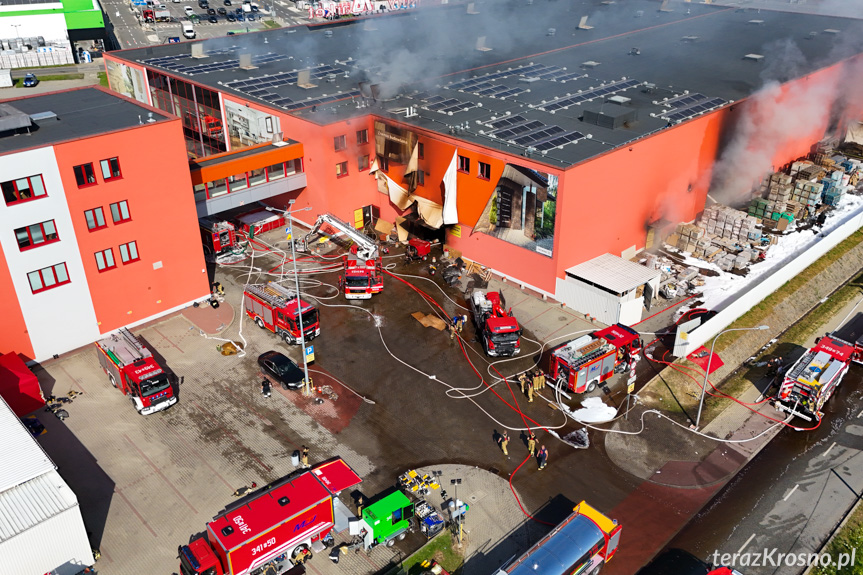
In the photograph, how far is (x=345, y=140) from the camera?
49375 mm

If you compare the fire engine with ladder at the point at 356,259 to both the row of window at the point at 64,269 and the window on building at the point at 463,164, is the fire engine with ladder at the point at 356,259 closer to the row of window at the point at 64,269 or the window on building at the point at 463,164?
the window on building at the point at 463,164

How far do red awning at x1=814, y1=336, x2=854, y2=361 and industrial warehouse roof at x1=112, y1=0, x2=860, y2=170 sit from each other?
665 inches

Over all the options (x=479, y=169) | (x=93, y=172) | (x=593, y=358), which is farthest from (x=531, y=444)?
(x=93, y=172)

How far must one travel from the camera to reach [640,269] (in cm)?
4256

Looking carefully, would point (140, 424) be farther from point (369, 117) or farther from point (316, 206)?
point (369, 117)

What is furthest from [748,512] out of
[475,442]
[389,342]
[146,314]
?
[146,314]

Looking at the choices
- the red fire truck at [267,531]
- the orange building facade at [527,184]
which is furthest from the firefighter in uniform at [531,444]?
the orange building facade at [527,184]

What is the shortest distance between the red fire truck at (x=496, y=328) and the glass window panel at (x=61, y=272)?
23.3 metres

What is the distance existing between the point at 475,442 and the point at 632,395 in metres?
9.35

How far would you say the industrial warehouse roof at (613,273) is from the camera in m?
40.5

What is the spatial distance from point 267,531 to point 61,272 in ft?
68.2

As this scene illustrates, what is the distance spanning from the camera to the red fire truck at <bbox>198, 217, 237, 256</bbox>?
47.3m

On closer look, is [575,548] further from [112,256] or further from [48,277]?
[48,277]

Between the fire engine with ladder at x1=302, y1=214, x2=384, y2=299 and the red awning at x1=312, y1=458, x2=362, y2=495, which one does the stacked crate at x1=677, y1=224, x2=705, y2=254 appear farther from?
the red awning at x1=312, y1=458, x2=362, y2=495
